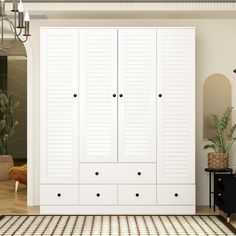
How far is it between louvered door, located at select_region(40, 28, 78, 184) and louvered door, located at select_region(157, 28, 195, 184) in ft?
3.26

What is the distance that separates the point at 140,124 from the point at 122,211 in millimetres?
1023

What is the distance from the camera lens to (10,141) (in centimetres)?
1134

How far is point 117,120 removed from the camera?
233 inches

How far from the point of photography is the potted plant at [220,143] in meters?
6.07

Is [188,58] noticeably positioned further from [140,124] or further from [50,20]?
[50,20]

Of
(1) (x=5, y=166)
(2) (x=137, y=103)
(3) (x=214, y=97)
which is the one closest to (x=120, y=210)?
(2) (x=137, y=103)

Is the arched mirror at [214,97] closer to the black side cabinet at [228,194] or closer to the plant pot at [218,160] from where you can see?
the plant pot at [218,160]

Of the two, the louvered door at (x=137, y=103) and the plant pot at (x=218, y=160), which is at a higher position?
the louvered door at (x=137, y=103)

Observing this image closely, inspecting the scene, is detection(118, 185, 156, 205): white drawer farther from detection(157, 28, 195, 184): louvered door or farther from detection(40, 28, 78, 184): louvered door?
detection(40, 28, 78, 184): louvered door

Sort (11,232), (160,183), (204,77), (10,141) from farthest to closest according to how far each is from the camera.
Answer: (10,141) < (204,77) < (160,183) < (11,232)

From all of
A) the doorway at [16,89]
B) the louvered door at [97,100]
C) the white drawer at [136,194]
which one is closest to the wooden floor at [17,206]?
the white drawer at [136,194]

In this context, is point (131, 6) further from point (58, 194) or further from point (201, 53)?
point (58, 194)

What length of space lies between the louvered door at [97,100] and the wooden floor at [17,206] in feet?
3.10

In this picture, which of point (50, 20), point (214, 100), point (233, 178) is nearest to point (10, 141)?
point (50, 20)
